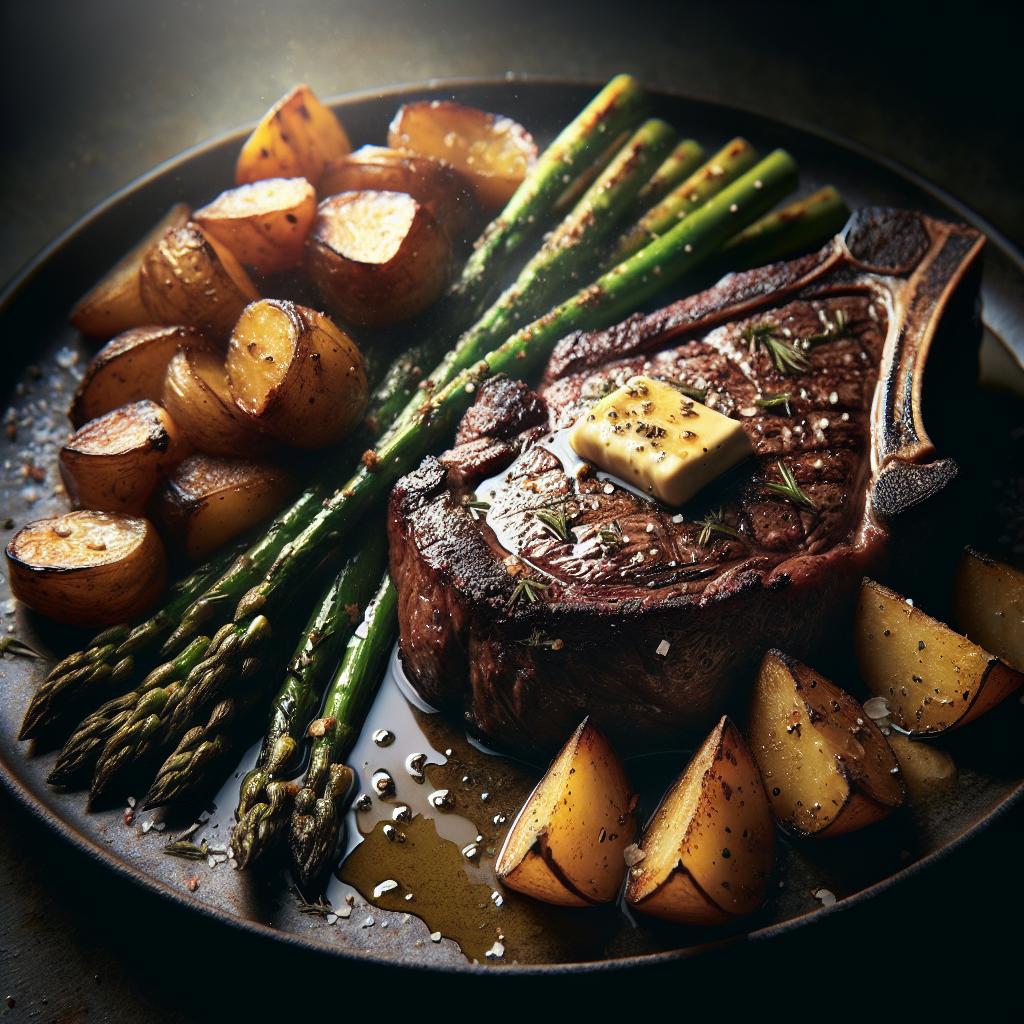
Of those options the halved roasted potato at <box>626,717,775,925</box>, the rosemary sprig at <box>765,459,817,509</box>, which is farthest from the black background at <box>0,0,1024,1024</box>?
the rosemary sprig at <box>765,459,817,509</box>

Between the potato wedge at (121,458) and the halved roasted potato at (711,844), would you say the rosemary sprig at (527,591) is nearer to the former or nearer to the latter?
the halved roasted potato at (711,844)

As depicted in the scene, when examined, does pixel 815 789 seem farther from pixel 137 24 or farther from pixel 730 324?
pixel 137 24

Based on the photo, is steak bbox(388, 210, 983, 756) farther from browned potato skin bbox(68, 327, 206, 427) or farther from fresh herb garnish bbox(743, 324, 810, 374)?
browned potato skin bbox(68, 327, 206, 427)

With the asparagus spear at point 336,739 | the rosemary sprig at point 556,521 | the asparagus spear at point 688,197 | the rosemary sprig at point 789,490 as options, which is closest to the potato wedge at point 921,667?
the rosemary sprig at point 789,490

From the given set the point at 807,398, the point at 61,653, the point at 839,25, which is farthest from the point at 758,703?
the point at 839,25

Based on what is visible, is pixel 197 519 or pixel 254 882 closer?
pixel 254 882

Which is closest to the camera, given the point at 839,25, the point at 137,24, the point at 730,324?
the point at 730,324
